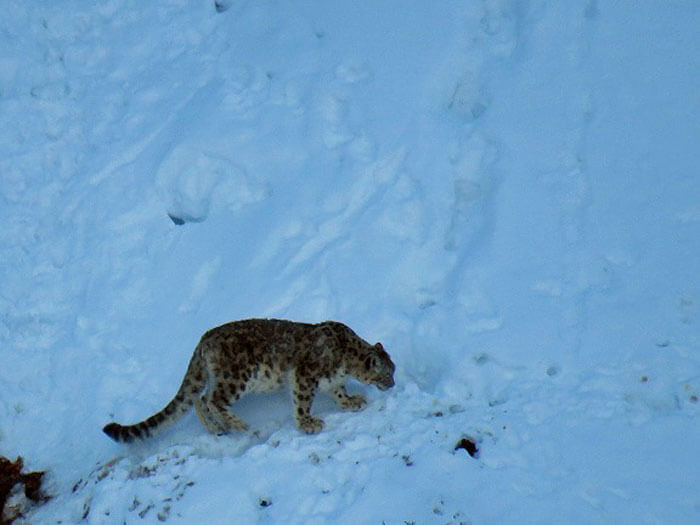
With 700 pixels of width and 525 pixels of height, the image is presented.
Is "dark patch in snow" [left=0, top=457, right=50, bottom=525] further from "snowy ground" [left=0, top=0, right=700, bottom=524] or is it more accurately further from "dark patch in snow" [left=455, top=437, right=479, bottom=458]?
"dark patch in snow" [left=455, top=437, right=479, bottom=458]

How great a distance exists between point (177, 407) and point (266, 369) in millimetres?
875

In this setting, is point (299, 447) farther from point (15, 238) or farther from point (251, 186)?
point (15, 238)

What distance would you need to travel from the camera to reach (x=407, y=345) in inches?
352

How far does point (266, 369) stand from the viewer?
28.3 feet

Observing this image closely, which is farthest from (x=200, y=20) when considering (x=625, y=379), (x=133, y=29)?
(x=625, y=379)

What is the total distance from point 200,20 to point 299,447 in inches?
259

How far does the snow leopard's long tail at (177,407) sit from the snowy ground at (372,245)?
0.21 meters

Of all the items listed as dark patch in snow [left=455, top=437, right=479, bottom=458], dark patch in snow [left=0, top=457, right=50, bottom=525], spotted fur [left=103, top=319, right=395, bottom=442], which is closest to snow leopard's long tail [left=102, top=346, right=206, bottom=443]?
spotted fur [left=103, top=319, right=395, bottom=442]

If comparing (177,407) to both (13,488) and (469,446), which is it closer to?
(13,488)

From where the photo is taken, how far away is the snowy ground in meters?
7.61

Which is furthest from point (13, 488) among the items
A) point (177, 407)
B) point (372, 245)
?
point (372, 245)

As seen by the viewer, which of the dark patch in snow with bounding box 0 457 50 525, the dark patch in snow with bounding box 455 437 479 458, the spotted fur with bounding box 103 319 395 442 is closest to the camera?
the dark patch in snow with bounding box 455 437 479 458

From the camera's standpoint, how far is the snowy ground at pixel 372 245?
7.61 m

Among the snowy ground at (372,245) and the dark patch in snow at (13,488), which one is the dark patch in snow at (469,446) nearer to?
the snowy ground at (372,245)
